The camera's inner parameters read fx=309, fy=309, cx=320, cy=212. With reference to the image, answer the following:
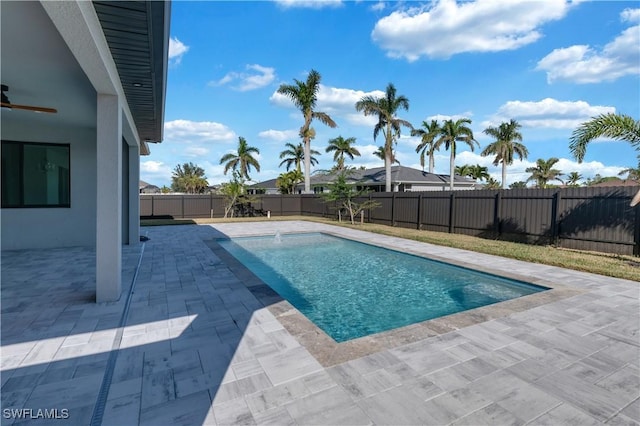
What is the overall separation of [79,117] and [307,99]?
15.5 metres

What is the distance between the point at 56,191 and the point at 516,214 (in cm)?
1266

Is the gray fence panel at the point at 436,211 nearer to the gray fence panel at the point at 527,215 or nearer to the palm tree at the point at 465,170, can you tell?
the gray fence panel at the point at 527,215

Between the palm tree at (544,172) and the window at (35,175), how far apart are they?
37.3 metres

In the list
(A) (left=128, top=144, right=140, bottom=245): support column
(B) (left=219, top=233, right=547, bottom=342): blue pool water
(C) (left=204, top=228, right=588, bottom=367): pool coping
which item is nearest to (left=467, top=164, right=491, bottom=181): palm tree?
(B) (left=219, top=233, right=547, bottom=342): blue pool water

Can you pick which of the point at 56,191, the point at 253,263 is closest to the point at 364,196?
the point at 253,263

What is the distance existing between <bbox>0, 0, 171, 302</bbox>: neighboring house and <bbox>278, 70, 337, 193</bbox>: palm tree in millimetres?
13313

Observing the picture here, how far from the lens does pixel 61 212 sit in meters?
7.66

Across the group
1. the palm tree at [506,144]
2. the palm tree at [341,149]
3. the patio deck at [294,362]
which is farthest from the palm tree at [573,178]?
the patio deck at [294,362]

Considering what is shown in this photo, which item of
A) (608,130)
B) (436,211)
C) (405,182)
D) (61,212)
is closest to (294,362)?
(61,212)

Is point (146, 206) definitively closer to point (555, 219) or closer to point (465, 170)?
point (555, 219)

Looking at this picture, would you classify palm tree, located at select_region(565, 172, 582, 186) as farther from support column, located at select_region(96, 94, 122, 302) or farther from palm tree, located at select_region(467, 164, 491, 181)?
support column, located at select_region(96, 94, 122, 302)

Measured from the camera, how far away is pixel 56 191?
7.61m

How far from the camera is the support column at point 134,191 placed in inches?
320

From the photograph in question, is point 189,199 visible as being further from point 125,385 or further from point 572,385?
point 572,385
